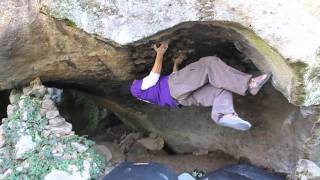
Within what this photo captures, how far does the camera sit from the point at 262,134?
15.5 feet

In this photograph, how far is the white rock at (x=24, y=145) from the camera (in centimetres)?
408

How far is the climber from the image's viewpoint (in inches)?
146

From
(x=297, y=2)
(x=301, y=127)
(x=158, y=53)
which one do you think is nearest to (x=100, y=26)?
(x=158, y=53)

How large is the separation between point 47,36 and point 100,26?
62cm

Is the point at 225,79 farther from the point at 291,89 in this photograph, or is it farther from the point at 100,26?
the point at 100,26

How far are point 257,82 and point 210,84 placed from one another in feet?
1.32

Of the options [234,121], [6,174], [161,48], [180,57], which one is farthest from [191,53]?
[6,174]

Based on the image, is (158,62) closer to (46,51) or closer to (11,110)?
(46,51)

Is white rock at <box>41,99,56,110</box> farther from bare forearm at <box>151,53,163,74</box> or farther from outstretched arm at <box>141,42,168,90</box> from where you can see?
bare forearm at <box>151,53,163,74</box>

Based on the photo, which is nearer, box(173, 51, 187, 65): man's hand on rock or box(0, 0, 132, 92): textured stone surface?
box(0, 0, 132, 92): textured stone surface

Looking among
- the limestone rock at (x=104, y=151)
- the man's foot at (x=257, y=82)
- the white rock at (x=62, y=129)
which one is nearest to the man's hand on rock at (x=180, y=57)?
the man's foot at (x=257, y=82)

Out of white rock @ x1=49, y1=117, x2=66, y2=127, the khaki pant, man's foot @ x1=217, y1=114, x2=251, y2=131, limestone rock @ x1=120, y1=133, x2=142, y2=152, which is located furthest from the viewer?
limestone rock @ x1=120, y1=133, x2=142, y2=152

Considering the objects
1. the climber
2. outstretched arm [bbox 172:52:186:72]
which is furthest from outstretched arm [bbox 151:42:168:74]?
outstretched arm [bbox 172:52:186:72]

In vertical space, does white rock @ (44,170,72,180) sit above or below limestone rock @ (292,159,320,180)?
below
